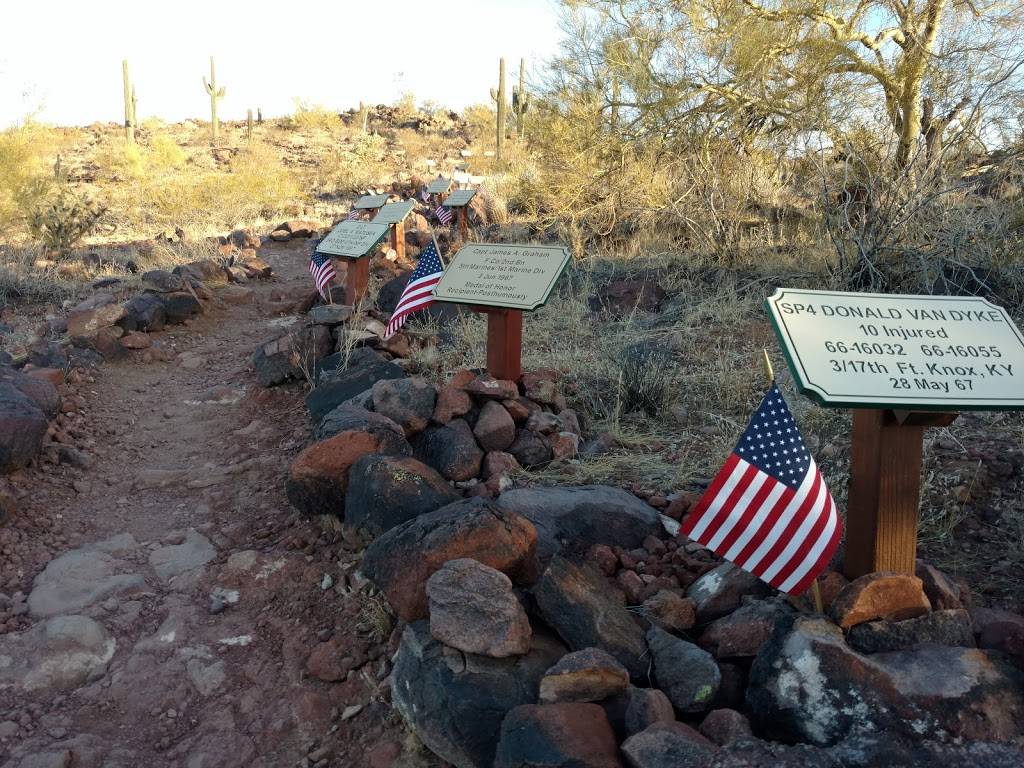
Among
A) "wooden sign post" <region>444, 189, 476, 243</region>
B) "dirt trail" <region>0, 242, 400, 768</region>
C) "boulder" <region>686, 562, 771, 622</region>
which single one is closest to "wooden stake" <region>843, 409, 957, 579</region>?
"boulder" <region>686, 562, 771, 622</region>

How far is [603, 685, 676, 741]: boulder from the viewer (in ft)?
7.16

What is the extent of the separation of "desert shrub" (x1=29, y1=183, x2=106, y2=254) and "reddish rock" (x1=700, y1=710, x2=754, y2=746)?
13.7m

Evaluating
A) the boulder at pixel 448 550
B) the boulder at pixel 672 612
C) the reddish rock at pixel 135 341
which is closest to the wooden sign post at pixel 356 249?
the reddish rock at pixel 135 341

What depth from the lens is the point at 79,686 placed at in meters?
3.02

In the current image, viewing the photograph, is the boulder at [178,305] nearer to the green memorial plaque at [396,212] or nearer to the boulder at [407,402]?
the green memorial plaque at [396,212]

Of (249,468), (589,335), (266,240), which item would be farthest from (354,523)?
(266,240)

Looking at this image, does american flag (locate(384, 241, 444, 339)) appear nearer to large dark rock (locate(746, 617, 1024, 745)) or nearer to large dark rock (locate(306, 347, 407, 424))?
large dark rock (locate(306, 347, 407, 424))

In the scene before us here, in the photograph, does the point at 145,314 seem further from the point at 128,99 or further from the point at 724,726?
the point at 128,99

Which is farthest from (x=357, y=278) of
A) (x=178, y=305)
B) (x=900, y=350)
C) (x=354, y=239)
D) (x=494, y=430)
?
(x=900, y=350)

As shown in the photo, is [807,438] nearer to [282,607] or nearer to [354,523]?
[354,523]

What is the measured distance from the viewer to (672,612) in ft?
9.30

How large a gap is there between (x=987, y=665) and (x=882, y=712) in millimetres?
368

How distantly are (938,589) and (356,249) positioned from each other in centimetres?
646

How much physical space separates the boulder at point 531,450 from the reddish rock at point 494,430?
49mm
